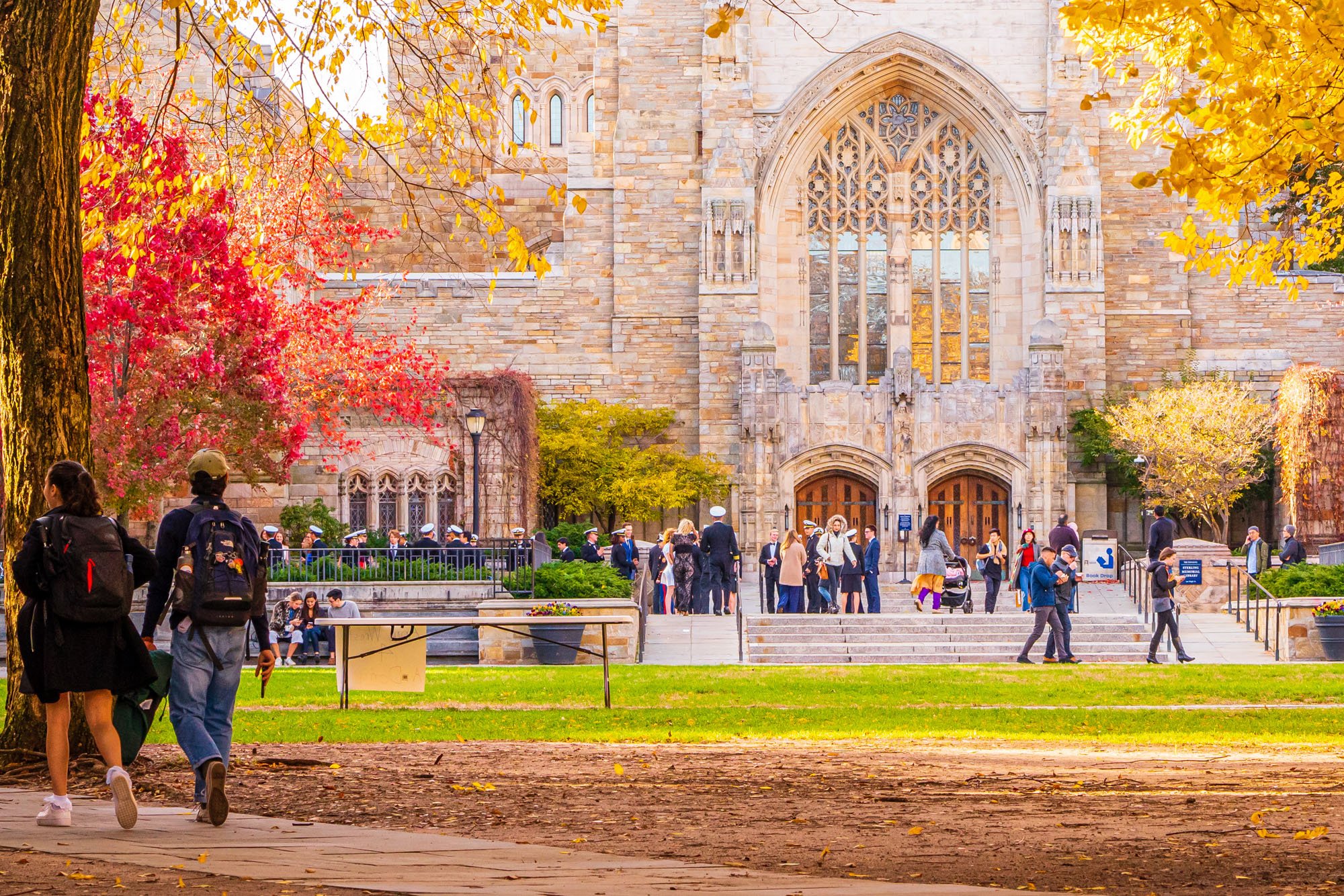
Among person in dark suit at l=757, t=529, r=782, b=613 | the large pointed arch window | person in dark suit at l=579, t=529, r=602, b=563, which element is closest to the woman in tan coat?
person in dark suit at l=757, t=529, r=782, b=613

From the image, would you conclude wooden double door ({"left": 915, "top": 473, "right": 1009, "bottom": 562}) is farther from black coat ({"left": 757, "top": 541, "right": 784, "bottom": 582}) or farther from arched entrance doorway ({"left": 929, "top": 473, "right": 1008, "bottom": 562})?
black coat ({"left": 757, "top": 541, "right": 784, "bottom": 582})

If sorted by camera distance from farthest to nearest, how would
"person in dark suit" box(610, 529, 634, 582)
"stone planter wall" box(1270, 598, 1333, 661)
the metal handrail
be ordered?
1. "person in dark suit" box(610, 529, 634, 582)
2. the metal handrail
3. "stone planter wall" box(1270, 598, 1333, 661)

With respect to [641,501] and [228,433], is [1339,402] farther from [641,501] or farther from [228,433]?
[228,433]

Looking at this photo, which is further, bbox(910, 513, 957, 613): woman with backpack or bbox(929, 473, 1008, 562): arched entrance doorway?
bbox(929, 473, 1008, 562): arched entrance doorway

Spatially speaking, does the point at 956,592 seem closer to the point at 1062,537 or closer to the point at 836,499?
the point at 1062,537

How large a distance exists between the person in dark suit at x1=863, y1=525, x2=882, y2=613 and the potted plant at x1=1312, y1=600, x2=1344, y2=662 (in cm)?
622

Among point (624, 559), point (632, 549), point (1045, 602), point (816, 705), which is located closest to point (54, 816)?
point (816, 705)

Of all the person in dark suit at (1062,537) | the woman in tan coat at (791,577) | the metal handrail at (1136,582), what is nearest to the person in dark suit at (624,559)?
the woman in tan coat at (791,577)

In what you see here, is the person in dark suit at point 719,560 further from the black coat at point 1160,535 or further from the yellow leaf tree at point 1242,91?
the yellow leaf tree at point 1242,91

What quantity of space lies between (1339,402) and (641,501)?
13.6 metres

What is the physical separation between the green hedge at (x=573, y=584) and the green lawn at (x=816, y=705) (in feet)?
8.97

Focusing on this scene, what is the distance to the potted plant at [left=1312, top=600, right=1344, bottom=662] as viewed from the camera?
19.5 meters

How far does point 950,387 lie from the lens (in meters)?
33.8

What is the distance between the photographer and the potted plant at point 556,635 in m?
19.3
